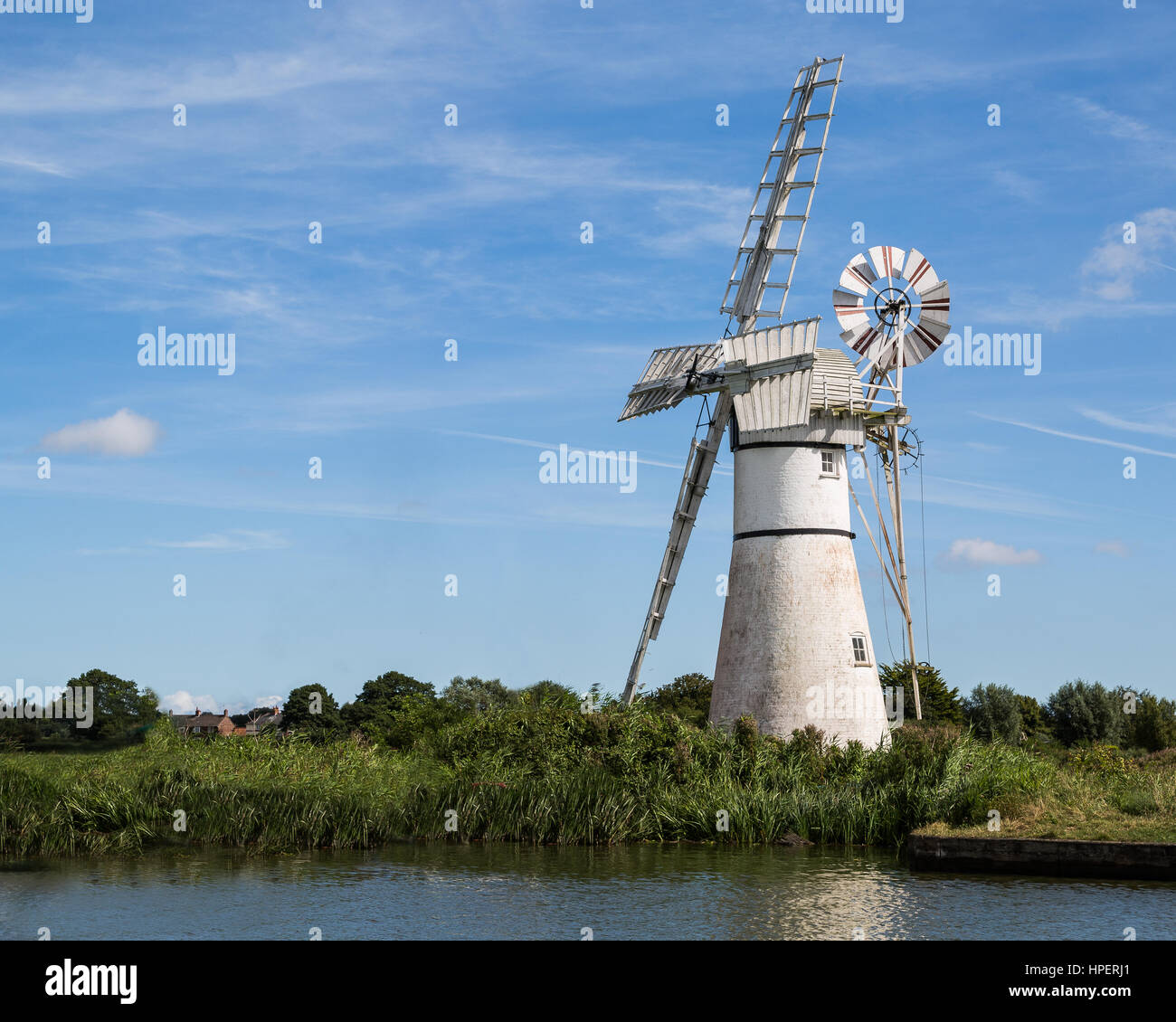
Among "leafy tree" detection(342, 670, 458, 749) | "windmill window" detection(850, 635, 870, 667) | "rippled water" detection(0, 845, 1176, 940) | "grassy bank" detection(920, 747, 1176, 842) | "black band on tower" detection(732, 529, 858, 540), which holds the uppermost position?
"black band on tower" detection(732, 529, 858, 540)

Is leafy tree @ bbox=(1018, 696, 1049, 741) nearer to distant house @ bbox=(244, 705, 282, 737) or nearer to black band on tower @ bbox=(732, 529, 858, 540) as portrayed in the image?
black band on tower @ bbox=(732, 529, 858, 540)

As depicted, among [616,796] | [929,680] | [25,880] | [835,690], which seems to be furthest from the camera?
[929,680]

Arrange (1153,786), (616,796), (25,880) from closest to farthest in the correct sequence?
(25,880) < (1153,786) < (616,796)

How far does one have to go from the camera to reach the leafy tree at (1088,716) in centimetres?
5169

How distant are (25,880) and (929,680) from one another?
32.3 metres

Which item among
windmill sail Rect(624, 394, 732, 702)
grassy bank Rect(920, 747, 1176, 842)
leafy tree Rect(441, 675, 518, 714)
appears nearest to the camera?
grassy bank Rect(920, 747, 1176, 842)

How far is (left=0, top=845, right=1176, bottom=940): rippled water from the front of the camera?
16.1 meters

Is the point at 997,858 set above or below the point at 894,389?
below

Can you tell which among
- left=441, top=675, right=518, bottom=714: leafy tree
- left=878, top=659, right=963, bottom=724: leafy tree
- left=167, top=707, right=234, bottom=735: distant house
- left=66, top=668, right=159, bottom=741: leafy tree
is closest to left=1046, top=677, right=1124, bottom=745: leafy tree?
left=878, top=659, right=963, bottom=724: leafy tree

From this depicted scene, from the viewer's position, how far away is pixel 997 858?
20312mm

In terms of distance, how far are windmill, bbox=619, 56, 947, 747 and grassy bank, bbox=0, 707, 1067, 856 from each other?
192cm

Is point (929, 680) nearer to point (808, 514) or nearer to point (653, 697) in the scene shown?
point (653, 697)

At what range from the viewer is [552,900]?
60.4 feet
